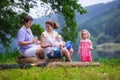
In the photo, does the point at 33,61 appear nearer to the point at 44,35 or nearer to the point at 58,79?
the point at 44,35

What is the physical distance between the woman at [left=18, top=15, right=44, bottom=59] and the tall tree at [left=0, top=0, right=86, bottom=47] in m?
10.0

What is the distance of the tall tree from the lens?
2230 centimetres

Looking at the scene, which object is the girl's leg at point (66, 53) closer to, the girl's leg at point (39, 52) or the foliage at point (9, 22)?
the girl's leg at point (39, 52)

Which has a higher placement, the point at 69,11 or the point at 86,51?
the point at 69,11

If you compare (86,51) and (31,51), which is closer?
(31,51)

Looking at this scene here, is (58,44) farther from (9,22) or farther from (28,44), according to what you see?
(9,22)

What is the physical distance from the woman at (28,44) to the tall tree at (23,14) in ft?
32.9

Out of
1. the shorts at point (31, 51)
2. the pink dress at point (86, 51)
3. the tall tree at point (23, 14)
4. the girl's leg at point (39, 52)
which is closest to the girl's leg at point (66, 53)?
the girl's leg at point (39, 52)

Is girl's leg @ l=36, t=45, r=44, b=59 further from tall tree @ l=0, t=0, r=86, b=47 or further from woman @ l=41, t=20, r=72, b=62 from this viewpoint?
tall tree @ l=0, t=0, r=86, b=47

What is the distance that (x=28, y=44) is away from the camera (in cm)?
1136

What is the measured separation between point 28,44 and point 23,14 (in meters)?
11.4

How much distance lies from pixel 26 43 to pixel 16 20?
11.3 meters

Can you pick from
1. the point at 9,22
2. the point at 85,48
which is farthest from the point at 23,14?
the point at 85,48

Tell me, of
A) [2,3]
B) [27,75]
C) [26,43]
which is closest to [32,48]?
[26,43]
